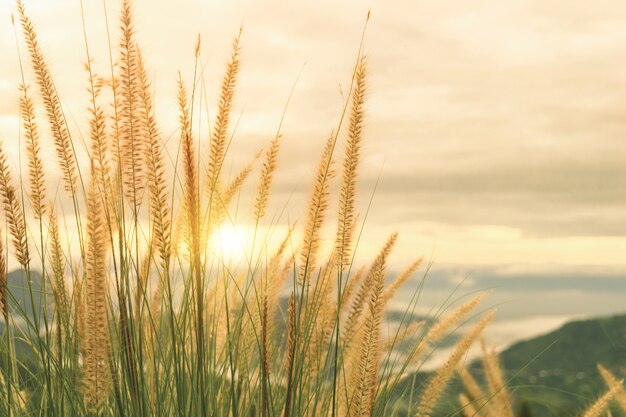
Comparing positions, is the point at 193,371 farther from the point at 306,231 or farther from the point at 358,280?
the point at 358,280

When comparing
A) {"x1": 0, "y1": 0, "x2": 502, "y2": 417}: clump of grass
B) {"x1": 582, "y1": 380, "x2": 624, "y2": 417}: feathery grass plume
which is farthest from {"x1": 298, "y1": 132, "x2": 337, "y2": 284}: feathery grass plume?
{"x1": 582, "y1": 380, "x2": 624, "y2": 417}: feathery grass plume

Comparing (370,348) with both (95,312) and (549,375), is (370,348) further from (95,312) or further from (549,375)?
(549,375)

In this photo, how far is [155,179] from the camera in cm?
177

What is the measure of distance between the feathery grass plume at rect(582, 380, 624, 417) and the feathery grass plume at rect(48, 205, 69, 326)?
175 cm

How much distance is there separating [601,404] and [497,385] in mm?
369

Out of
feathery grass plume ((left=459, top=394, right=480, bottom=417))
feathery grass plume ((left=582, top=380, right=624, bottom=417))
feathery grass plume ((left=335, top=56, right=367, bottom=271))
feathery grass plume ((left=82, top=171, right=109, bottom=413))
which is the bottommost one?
feathery grass plume ((left=582, top=380, right=624, bottom=417))

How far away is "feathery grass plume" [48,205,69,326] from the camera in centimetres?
224

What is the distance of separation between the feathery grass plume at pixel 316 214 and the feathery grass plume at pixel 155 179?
0.44 metres

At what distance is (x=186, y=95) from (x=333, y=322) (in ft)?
3.09

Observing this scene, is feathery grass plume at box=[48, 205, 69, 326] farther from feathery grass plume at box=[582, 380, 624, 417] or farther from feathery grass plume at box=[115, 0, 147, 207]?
feathery grass plume at box=[582, 380, 624, 417]

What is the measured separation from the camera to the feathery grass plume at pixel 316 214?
2084 millimetres

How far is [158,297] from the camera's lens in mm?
2795

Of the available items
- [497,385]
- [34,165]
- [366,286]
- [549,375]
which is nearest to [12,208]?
[34,165]

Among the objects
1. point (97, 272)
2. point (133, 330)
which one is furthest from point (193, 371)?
point (97, 272)
